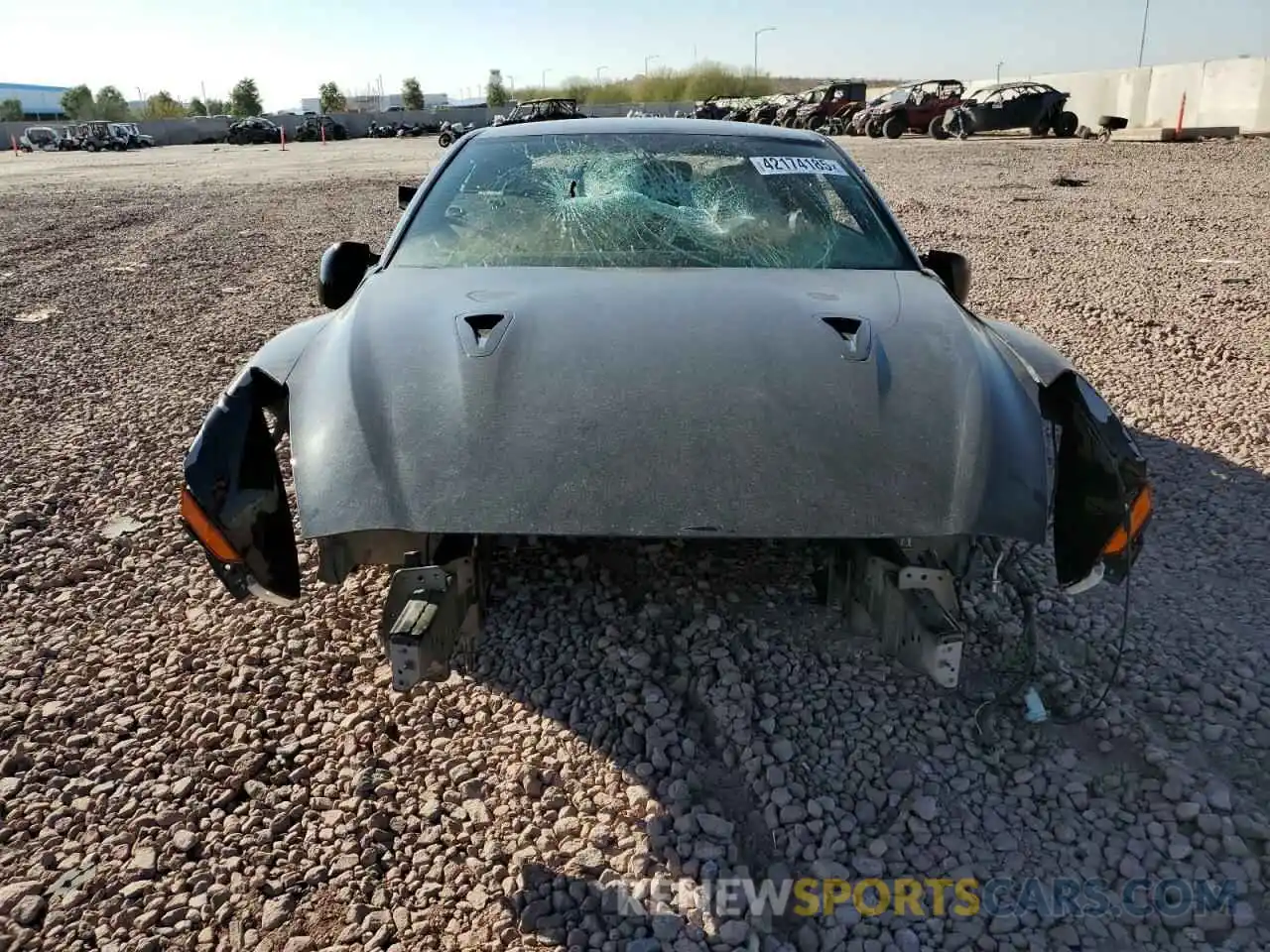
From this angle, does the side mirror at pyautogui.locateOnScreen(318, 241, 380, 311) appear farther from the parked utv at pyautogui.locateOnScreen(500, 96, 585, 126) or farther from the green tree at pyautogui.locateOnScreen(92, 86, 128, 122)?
the green tree at pyautogui.locateOnScreen(92, 86, 128, 122)

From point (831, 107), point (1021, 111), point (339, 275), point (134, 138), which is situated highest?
point (339, 275)

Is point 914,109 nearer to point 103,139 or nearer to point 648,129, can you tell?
point 648,129

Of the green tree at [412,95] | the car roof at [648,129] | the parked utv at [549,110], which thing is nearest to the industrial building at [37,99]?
the green tree at [412,95]

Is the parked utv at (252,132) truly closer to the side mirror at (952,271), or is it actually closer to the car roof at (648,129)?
the car roof at (648,129)

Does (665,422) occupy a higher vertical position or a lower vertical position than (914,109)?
higher

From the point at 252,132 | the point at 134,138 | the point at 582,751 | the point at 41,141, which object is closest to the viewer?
the point at 582,751

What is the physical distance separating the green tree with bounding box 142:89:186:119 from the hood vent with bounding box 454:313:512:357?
92298mm

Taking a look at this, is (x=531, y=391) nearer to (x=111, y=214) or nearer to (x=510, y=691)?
(x=510, y=691)

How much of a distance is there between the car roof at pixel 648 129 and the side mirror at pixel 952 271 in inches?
30.0

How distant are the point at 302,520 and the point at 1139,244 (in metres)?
9.44

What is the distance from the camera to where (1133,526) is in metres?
2.25

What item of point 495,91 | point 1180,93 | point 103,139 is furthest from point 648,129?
point 495,91

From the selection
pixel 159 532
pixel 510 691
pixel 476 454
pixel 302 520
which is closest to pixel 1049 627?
pixel 510 691

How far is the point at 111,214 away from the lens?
1420 cm
